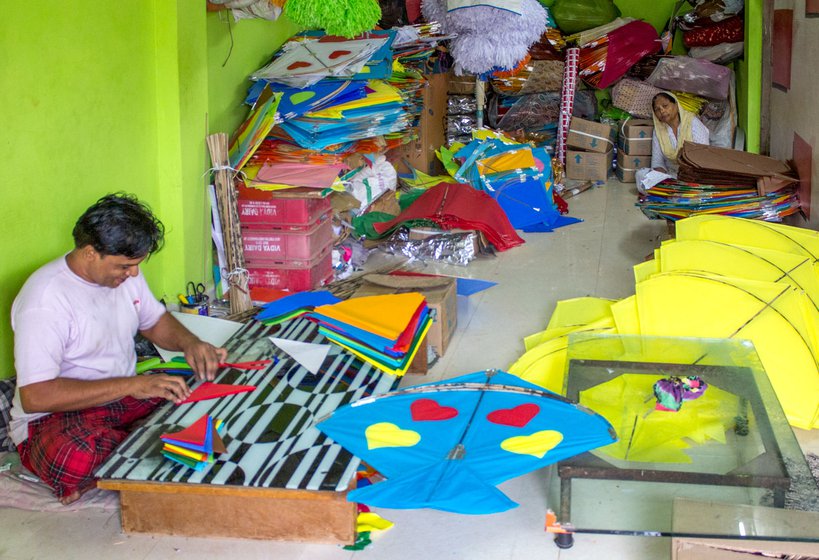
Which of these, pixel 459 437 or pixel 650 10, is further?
pixel 650 10

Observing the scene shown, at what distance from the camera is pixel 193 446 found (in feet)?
9.07

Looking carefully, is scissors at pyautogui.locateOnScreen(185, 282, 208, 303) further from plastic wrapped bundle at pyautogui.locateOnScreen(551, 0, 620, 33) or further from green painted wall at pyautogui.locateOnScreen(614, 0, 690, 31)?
green painted wall at pyautogui.locateOnScreen(614, 0, 690, 31)

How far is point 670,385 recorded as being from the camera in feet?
10.6

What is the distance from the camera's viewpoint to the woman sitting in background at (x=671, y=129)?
7.49m

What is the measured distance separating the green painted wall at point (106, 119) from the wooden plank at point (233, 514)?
0.92 meters

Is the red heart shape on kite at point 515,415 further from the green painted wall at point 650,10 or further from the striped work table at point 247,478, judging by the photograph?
the green painted wall at point 650,10

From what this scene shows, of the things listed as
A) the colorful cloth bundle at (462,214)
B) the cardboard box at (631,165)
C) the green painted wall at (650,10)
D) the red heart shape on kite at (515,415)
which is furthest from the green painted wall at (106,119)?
the green painted wall at (650,10)

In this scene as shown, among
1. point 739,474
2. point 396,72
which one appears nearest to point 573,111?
point 396,72

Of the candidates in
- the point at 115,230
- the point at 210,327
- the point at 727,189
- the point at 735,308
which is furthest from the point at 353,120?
the point at 115,230

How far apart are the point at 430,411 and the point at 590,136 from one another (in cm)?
568

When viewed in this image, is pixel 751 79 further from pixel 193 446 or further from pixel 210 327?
pixel 193 446

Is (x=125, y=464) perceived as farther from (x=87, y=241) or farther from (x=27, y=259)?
(x=27, y=259)

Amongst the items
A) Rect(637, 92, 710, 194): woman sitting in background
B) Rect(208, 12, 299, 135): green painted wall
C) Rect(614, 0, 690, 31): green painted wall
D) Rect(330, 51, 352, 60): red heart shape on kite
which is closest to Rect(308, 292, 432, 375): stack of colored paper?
Rect(208, 12, 299, 135): green painted wall

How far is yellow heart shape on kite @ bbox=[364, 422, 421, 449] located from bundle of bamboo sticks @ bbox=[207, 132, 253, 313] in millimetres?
2083
